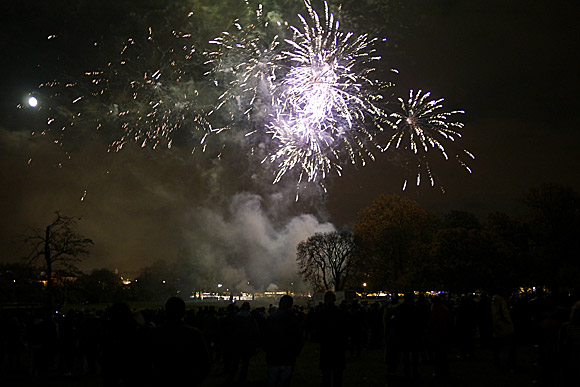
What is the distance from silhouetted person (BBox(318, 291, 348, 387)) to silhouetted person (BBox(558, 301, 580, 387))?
3.39 m

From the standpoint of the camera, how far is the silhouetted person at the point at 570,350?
18.6 feet

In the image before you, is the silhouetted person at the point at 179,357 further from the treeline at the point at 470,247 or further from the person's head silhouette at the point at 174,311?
the treeline at the point at 470,247

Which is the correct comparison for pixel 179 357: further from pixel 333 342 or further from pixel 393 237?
pixel 393 237

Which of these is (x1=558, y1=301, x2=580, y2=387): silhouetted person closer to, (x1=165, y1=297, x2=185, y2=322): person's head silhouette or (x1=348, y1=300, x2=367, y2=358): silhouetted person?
(x1=165, y1=297, x2=185, y2=322): person's head silhouette

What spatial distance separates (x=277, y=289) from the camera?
97.6m

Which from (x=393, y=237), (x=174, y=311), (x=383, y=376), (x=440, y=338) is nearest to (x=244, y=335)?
(x=383, y=376)

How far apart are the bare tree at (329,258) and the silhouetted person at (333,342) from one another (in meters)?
52.5

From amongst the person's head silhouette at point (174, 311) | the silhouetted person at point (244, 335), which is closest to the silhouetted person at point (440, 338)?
the silhouetted person at point (244, 335)

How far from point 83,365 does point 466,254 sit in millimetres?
40499

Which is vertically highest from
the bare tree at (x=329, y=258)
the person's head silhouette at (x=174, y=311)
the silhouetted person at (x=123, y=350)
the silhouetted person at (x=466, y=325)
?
the bare tree at (x=329, y=258)

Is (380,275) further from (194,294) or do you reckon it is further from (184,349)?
(194,294)

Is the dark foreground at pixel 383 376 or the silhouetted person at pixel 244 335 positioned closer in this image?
the silhouetted person at pixel 244 335

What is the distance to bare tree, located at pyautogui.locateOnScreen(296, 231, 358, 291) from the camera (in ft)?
200

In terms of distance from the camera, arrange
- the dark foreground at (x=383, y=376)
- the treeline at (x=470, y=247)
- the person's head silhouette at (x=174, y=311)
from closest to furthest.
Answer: the person's head silhouette at (x=174, y=311)
the dark foreground at (x=383, y=376)
the treeline at (x=470, y=247)
